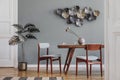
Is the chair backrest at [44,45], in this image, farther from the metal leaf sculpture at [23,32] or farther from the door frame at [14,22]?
the door frame at [14,22]

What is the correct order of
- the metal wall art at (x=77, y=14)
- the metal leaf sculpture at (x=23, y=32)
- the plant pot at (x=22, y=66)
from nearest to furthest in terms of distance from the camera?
the metal leaf sculpture at (x=23, y=32)
the plant pot at (x=22, y=66)
the metal wall art at (x=77, y=14)

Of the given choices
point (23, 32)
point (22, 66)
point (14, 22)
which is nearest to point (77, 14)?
point (23, 32)

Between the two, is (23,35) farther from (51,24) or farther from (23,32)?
(51,24)

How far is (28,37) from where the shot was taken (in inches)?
272

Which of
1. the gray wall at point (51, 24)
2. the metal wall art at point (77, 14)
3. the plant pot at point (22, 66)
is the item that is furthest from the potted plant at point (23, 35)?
the metal wall art at point (77, 14)

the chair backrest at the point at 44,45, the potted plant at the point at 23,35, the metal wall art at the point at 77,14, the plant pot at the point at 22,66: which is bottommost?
the plant pot at the point at 22,66

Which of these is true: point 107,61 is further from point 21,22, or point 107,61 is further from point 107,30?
point 21,22

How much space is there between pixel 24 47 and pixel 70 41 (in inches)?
50.8

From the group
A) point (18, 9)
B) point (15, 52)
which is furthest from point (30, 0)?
point (15, 52)

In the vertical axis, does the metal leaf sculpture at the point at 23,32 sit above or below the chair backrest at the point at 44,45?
above

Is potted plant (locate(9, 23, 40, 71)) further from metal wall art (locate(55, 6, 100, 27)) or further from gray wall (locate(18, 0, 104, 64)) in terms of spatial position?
metal wall art (locate(55, 6, 100, 27))

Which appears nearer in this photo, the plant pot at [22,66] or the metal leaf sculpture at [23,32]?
the metal leaf sculpture at [23,32]

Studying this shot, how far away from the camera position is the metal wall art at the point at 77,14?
282 inches

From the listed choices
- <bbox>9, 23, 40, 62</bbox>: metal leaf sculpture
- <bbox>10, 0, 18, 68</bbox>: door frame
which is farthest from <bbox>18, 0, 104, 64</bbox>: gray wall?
<bbox>9, 23, 40, 62</bbox>: metal leaf sculpture
